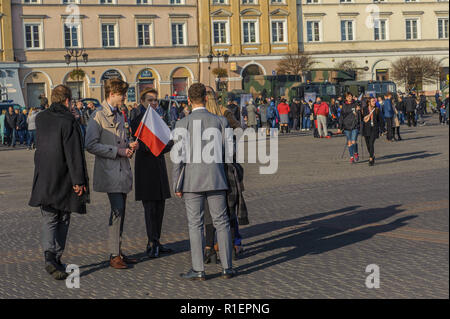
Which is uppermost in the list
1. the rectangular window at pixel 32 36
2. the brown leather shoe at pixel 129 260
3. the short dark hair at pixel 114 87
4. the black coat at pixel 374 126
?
the rectangular window at pixel 32 36

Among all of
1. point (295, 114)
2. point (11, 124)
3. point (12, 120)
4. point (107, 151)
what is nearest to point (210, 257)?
point (107, 151)

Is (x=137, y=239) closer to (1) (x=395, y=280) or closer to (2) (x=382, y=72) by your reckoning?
(1) (x=395, y=280)

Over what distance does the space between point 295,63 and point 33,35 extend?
2024 cm

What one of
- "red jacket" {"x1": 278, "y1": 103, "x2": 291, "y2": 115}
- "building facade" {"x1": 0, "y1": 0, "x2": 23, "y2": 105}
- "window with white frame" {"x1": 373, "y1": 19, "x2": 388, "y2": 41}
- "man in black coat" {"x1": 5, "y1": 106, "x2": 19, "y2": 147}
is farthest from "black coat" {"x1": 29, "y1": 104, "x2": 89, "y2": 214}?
"window with white frame" {"x1": 373, "y1": 19, "x2": 388, "y2": 41}

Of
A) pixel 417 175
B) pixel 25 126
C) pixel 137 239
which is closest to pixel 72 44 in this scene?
pixel 25 126

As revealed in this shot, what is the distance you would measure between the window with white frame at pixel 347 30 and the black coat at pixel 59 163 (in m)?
62.0

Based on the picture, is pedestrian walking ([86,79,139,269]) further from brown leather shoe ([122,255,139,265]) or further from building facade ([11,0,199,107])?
building facade ([11,0,199,107])

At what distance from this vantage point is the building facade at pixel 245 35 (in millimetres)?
63438

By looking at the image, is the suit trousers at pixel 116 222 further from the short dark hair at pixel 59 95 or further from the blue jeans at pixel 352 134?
the blue jeans at pixel 352 134

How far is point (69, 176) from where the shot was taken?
7883mm

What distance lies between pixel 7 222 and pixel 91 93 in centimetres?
4797

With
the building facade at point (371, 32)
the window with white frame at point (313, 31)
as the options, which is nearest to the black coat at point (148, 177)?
the building facade at point (371, 32)

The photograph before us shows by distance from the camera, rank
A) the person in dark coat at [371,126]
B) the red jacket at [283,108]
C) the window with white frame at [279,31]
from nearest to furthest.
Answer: the person in dark coat at [371,126], the red jacket at [283,108], the window with white frame at [279,31]

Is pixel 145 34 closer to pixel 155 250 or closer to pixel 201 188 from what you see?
pixel 155 250
